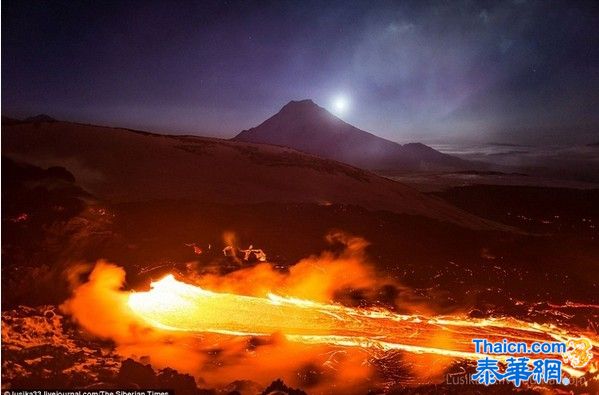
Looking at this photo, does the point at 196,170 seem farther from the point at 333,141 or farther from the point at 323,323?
the point at 333,141

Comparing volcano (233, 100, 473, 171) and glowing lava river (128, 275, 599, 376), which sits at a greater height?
volcano (233, 100, 473, 171)

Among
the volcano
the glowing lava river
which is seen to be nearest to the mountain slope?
the glowing lava river

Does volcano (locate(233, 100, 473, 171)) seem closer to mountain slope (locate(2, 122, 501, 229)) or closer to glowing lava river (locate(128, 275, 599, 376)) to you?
mountain slope (locate(2, 122, 501, 229))

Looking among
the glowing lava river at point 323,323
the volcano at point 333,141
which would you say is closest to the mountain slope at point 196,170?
the glowing lava river at point 323,323

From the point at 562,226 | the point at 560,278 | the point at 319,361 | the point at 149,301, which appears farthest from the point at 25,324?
the point at 562,226

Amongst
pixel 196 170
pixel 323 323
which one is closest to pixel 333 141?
pixel 196 170
